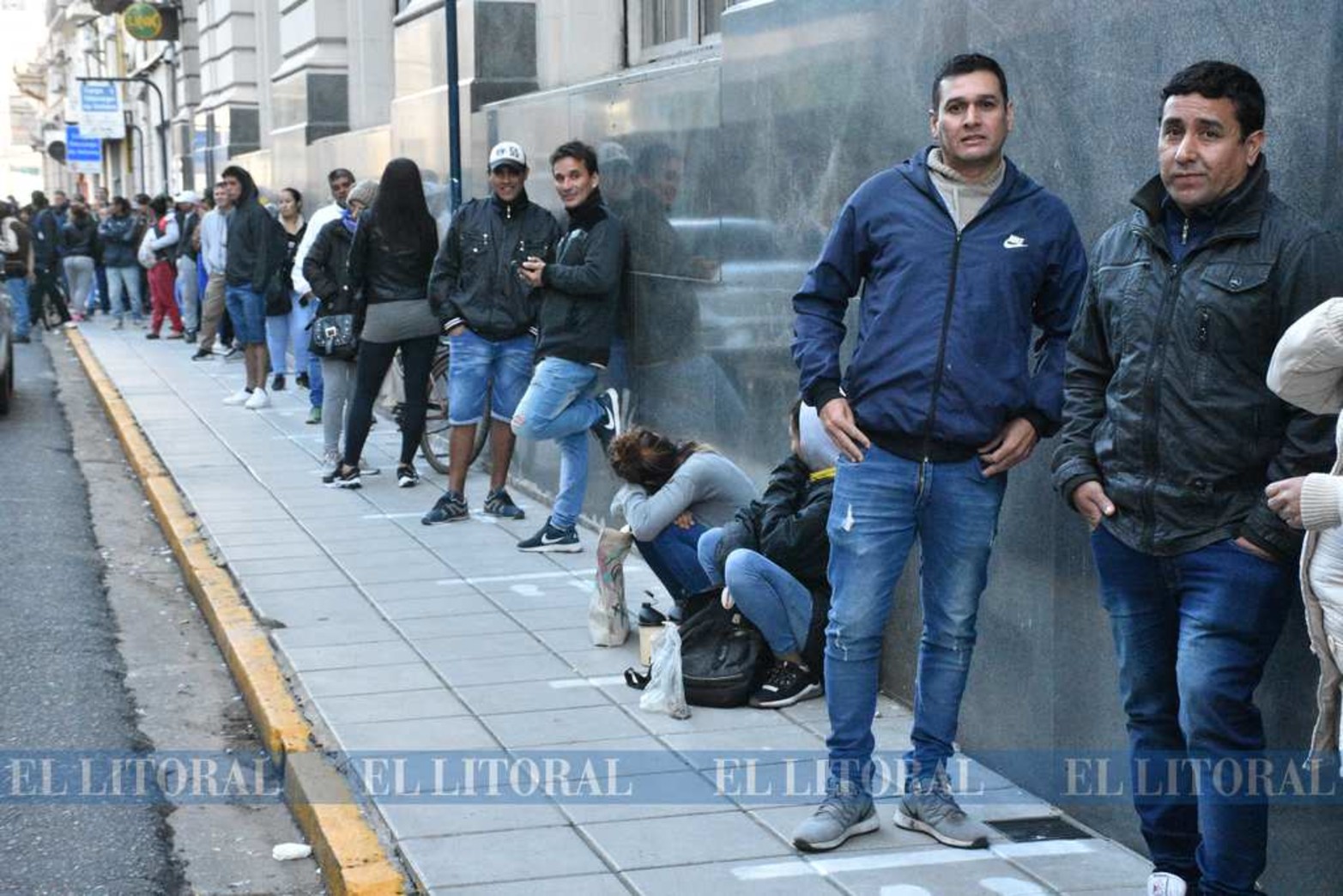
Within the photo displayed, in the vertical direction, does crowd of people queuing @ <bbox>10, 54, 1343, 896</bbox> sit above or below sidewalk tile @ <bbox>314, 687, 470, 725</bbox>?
above

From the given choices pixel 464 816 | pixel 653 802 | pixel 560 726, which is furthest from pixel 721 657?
pixel 464 816

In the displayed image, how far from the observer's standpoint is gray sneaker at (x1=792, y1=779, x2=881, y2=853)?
4.87 meters

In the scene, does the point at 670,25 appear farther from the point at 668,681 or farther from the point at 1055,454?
the point at 1055,454

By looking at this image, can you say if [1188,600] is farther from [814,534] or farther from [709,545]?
[709,545]

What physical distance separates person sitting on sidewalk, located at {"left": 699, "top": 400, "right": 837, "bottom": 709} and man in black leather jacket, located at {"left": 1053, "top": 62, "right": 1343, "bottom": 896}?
6.70 feet

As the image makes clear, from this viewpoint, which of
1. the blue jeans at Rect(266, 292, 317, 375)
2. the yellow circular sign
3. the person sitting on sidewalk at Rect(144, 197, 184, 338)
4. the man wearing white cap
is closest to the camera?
the blue jeans at Rect(266, 292, 317, 375)

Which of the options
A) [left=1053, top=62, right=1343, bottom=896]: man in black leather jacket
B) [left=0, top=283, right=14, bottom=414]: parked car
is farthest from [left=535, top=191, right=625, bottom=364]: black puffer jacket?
[left=0, top=283, right=14, bottom=414]: parked car

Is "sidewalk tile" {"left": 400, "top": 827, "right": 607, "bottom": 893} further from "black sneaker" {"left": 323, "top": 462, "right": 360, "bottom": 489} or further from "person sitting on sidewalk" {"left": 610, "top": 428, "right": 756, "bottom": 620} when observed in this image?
"black sneaker" {"left": 323, "top": 462, "right": 360, "bottom": 489}

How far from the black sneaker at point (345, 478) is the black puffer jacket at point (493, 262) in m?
1.80

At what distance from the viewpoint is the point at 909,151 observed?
5.89 meters

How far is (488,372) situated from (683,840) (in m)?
5.18

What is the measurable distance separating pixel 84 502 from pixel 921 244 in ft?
27.3

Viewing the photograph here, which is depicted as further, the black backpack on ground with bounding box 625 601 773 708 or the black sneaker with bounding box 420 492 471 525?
the black sneaker with bounding box 420 492 471 525

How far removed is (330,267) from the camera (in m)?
11.4
